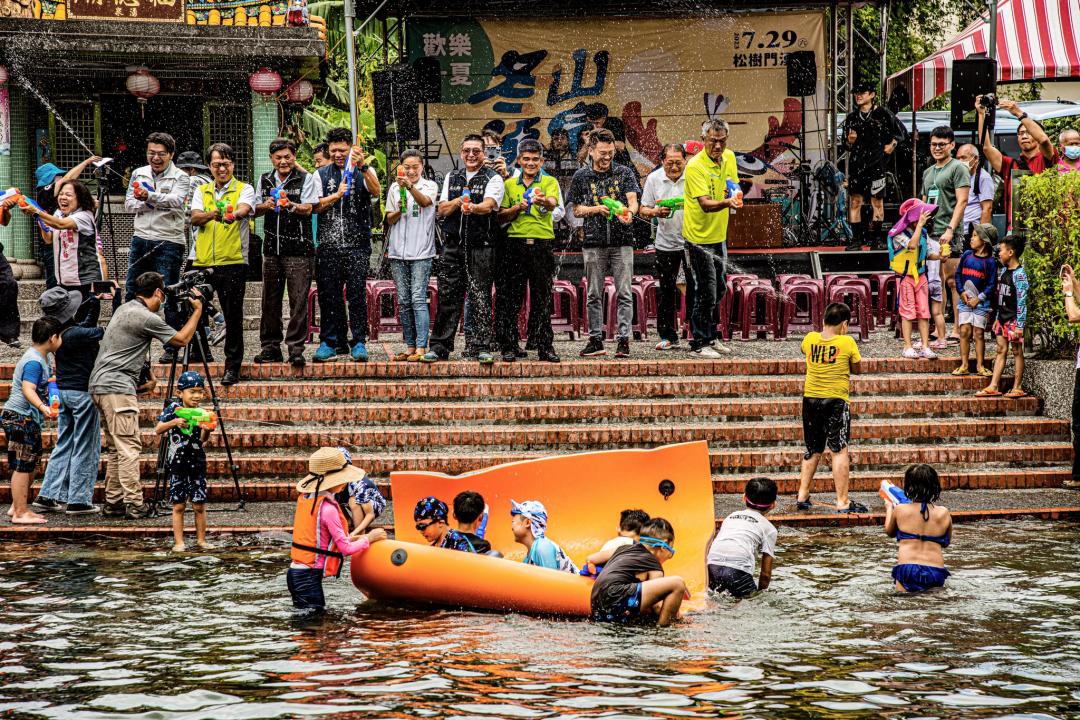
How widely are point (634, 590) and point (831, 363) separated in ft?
13.5

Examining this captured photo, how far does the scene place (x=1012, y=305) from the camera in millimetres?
13953

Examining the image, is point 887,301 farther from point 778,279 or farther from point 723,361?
point 723,361

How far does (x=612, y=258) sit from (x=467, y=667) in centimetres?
813

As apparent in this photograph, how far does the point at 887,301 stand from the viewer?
19.4 m

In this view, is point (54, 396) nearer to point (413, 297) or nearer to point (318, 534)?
point (413, 297)

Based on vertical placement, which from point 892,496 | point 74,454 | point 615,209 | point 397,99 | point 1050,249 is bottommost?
point 892,496

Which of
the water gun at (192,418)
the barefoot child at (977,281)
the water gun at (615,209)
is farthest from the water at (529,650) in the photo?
the water gun at (615,209)

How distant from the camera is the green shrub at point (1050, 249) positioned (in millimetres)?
14383

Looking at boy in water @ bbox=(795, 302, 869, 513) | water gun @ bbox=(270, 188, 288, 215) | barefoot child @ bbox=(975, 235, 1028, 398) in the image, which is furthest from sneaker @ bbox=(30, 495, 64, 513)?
barefoot child @ bbox=(975, 235, 1028, 398)

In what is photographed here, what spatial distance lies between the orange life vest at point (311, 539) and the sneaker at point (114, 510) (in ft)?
12.0

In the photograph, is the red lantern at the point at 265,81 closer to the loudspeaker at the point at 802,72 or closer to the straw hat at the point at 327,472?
the loudspeaker at the point at 802,72

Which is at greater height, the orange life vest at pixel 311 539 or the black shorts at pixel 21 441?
the black shorts at pixel 21 441

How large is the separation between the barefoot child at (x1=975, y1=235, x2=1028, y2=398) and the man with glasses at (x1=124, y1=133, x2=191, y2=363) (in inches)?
341

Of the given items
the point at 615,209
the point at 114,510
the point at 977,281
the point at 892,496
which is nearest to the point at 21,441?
the point at 114,510
